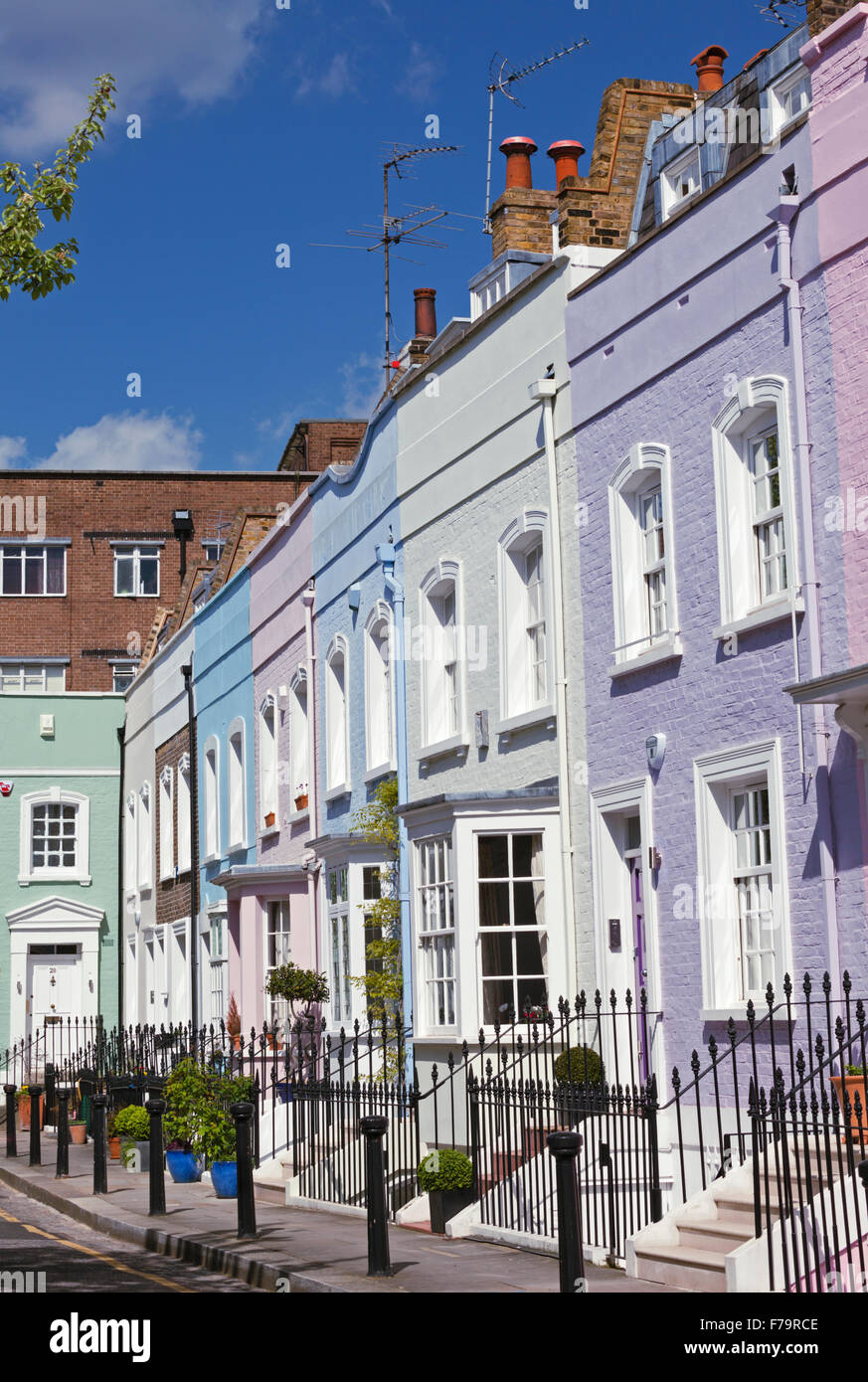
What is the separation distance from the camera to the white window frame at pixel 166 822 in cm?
3391

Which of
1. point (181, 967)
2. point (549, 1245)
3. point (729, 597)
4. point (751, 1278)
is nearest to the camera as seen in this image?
point (751, 1278)

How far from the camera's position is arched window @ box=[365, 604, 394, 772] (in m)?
20.8

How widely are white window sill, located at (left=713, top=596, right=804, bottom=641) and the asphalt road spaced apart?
5.79 metres

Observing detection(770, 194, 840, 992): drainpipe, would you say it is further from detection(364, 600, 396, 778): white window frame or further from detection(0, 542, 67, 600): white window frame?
detection(0, 542, 67, 600): white window frame

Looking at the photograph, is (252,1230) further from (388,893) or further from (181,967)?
(181,967)

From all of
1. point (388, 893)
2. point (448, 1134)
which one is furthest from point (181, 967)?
point (448, 1134)

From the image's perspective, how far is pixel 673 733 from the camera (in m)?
14.3

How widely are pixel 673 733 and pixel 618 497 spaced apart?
2297mm

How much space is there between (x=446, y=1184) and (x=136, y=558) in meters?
34.6

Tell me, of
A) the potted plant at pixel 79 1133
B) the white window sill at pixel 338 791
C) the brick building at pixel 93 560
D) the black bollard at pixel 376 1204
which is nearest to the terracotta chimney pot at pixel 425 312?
the white window sill at pixel 338 791

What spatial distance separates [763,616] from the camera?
12969 mm

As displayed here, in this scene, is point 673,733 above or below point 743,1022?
above

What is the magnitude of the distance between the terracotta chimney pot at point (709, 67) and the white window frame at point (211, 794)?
1452cm

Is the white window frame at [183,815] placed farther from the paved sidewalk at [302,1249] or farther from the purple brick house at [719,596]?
the purple brick house at [719,596]
